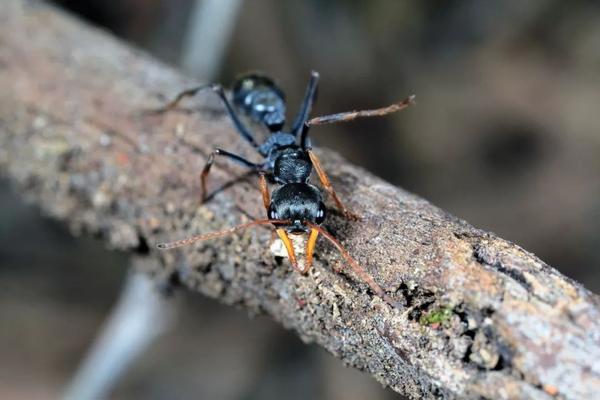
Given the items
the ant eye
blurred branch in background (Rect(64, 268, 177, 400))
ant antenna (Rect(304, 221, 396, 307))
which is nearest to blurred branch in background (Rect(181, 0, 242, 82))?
blurred branch in background (Rect(64, 268, 177, 400))

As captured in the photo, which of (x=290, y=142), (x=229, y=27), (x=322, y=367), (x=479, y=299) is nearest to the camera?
(x=479, y=299)

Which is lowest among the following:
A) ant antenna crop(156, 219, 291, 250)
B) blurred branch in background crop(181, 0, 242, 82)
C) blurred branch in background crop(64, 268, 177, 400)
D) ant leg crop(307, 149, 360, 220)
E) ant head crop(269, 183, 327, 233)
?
blurred branch in background crop(64, 268, 177, 400)

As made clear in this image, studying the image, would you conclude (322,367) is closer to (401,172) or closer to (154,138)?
(401,172)

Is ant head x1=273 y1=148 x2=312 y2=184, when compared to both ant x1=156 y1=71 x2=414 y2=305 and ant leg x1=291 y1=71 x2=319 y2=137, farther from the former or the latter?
ant leg x1=291 y1=71 x2=319 y2=137

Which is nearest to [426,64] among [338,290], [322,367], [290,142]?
[290,142]

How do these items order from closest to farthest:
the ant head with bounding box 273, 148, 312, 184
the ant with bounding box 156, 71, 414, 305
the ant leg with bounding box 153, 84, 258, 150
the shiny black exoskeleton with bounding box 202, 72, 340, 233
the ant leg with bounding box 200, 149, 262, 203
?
the ant with bounding box 156, 71, 414, 305
the shiny black exoskeleton with bounding box 202, 72, 340, 233
the ant leg with bounding box 200, 149, 262, 203
the ant head with bounding box 273, 148, 312, 184
the ant leg with bounding box 153, 84, 258, 150

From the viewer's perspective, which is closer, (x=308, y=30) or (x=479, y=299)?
(x=479, y=299)

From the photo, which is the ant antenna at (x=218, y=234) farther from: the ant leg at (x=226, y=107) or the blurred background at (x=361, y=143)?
the blurred background at (x=361, y=143)

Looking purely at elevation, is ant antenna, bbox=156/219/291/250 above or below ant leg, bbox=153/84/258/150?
below
